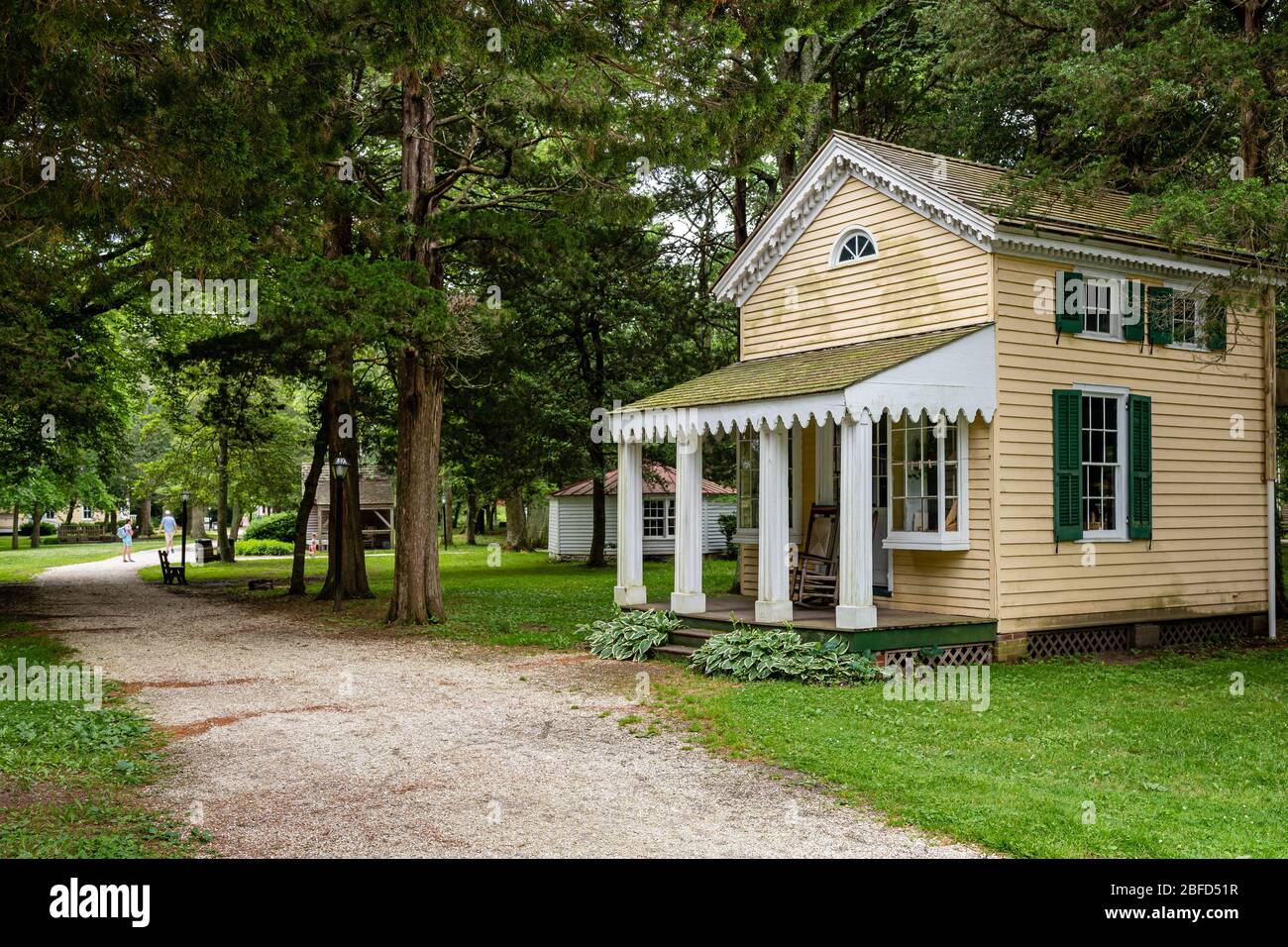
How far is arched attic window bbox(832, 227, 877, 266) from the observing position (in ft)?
47.3

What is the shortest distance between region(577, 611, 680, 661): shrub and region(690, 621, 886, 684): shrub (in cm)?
115

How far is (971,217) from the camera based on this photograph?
12648 mm

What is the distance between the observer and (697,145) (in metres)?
9.95

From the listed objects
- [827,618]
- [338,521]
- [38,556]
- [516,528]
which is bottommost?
[38,556]

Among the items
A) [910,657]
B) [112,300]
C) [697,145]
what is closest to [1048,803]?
[910,657]

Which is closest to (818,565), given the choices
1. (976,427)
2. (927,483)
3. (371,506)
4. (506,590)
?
(927,483)

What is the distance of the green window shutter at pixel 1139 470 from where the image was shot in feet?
45.5

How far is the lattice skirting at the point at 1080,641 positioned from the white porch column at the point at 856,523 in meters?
2.57

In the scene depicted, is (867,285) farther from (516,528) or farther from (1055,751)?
(516,528)

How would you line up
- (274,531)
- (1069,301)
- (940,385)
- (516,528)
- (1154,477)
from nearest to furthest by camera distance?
(940,385)
(1069,301)
(1154,477)
(516,528)
(274,531)

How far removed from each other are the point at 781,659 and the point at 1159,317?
7.03 meters

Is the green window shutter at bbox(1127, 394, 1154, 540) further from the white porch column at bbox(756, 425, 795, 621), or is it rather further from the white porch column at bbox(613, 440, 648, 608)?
the white porch column at bbox(613, 440, 648, 608)
